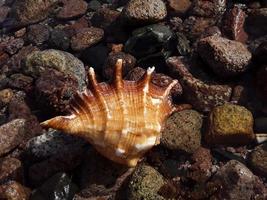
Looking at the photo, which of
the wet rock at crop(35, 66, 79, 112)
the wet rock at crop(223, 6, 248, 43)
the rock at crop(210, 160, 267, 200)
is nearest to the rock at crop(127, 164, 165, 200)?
the rock at crop(210, 160, 267, 200)

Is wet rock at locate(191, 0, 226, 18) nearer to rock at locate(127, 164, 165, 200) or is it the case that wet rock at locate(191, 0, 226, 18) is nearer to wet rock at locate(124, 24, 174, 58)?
wet rock at locate(124, 24, 174, 58)

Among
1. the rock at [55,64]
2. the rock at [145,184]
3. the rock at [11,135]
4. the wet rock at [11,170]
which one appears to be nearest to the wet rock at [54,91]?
the rock at [55,64]

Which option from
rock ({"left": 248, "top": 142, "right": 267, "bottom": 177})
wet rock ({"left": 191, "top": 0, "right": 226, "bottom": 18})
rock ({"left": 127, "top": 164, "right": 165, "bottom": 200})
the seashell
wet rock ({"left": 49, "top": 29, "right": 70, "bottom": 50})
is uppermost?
wet rock ({"left": 191, "top": 0, "right": 226, "bottom": 18})

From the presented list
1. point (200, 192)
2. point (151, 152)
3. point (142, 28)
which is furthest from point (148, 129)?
point (142, 28)

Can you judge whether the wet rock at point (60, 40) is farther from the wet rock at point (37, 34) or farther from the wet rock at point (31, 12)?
the wet rock at point (31, 12)

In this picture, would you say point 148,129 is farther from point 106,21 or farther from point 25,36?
point 25,36

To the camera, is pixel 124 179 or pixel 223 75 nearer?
pixel 124 179
